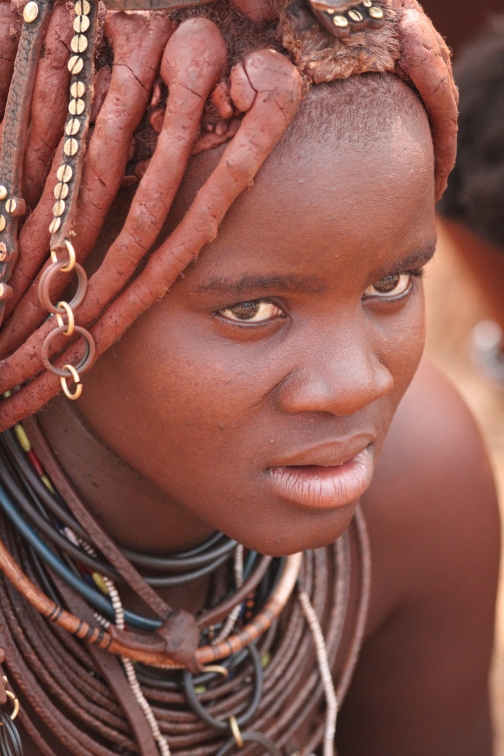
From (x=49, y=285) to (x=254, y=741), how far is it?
98 cm

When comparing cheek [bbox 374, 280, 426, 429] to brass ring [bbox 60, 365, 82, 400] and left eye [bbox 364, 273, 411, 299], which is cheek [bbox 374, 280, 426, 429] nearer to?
left eye [bbox 364, 273, 411, 299]

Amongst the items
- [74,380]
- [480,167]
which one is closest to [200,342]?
[74,380]

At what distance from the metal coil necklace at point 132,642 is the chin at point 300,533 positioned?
0.25 meters

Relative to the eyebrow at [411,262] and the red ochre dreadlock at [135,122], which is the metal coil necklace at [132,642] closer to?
the red ochre dreadlock at [135,122]

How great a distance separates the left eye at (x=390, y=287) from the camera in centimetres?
146

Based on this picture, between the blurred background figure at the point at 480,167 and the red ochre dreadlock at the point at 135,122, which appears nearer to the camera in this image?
the red ochre dreadlock at the point at 135,122

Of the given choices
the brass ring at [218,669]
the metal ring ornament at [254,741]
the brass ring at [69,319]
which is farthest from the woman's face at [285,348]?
the metal ring ornament at [254,741]

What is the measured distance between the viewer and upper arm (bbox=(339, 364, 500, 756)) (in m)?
2.16

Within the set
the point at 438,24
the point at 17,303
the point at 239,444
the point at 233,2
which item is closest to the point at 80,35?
the point at 233,2

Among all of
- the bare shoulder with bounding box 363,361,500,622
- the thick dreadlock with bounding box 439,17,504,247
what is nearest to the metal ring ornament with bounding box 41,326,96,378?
the bare shoulder with bounding box 363,361,500,622

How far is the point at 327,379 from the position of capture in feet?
4.44

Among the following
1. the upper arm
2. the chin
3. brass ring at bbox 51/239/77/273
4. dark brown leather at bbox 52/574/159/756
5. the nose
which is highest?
brass ring at bbox 51/239/77/273

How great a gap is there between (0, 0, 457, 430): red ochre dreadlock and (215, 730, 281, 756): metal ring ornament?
0.77 m

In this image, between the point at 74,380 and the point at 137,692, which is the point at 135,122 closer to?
the point at 74,380
